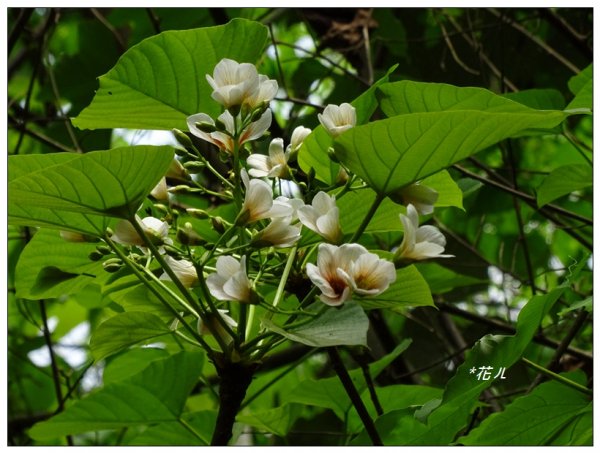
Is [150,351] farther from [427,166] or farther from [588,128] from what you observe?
[588,128]

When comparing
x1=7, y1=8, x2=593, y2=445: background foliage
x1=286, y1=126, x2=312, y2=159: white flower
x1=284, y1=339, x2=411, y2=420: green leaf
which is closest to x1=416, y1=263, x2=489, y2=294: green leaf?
x1=7, y1=8, x2=593, y2=445: background foliage

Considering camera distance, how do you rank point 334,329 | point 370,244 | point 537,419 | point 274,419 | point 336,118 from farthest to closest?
point 370,244 < point 274,419 < point 537,419 < point 336,118 < point 334,329

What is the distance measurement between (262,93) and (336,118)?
67 millimetres

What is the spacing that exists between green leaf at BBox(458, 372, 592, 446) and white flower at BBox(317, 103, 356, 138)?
13.1 inches

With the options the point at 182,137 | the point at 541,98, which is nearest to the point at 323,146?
the point at 182,137

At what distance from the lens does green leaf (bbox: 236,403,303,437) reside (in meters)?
1.10

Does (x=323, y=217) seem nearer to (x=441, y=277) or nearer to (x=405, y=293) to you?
(x=405, y=293)

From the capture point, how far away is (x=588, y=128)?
2.11 meters

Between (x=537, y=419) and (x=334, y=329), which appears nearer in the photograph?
(x=334, y=329)

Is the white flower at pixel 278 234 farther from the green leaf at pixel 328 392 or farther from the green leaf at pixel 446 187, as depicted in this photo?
the green leaf at pixel 328 392

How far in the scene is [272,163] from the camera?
778mm

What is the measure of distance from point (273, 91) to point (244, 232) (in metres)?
0.12

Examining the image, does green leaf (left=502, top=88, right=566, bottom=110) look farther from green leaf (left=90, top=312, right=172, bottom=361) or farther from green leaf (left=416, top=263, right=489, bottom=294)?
green leaf (left=90, top=312, right=172, bottom=361)
